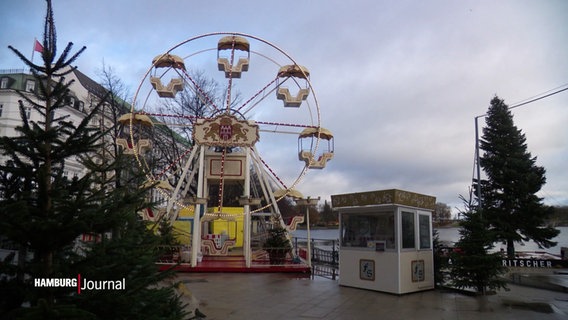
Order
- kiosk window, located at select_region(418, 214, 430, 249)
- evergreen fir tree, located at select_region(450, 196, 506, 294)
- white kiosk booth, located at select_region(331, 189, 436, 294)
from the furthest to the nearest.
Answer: kiosk window, located at select_region(418, 214, 430, 249), white kiosk booth, located at select_region(331, 189, 436, 294), evergreen fir tree, located at select_region(450, 196, 506, 294)

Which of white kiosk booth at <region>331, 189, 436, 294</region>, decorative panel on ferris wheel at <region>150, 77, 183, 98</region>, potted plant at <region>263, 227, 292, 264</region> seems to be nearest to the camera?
white kiosk booth at <region>331, 189, 436, 294</region>

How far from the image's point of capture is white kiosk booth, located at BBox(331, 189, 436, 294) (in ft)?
33.9

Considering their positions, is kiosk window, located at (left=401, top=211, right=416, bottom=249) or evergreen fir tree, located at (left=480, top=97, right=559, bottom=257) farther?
evergreen fir tree, located at (left=480, top=97, right=559, bottom=257)

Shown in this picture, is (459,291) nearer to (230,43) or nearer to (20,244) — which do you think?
(20,244)

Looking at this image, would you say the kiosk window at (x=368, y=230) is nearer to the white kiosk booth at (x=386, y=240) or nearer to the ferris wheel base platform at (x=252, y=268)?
the white kiosk booth at (x=386, y=240)

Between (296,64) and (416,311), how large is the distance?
14338mm

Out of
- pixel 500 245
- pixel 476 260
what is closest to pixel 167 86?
pixel 476 260

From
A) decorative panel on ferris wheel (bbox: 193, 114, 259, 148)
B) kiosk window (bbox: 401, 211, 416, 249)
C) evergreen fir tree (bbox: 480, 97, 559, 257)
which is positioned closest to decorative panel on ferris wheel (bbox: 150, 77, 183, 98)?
decorative panel on ferris wheel (bbox: 193, 114, 259, 148)

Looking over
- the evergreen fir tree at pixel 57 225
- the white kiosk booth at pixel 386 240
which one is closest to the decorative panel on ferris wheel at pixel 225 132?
the white kiosk booth at pixel 386 240

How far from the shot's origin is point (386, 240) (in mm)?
10750

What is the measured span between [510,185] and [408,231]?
63.2 feet

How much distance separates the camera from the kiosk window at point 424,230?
1118 cm

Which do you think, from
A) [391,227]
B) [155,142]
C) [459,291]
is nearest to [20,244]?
[391,227]

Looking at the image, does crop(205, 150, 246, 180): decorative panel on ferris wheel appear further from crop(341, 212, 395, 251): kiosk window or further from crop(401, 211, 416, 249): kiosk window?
crop(401, 211, 416, 249): kiosk window
